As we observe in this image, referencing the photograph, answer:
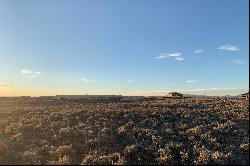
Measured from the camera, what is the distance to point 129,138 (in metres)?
25.5

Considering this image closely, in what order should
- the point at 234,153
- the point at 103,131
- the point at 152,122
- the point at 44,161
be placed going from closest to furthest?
1. the point at 44,161
2. the point at 234,153
3. the point at 103,131
4. the point at 152,122

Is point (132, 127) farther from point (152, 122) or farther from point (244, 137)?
point (244, 137)

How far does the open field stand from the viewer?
2180 cm

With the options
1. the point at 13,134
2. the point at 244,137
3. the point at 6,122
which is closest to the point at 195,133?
the point at 244,137

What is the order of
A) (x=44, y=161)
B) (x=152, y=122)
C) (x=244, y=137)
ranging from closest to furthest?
(x=44, y=161) < (x=244, y=137) < (x=152, y=122)

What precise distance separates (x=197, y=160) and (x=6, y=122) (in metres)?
19.2

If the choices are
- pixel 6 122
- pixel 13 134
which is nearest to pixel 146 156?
pixel 13 134

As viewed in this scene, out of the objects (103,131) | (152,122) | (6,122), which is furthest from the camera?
(6,122)

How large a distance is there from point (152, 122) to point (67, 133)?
749 centimetres

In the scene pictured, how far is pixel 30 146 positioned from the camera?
24141mm

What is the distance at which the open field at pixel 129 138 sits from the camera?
21.8 m

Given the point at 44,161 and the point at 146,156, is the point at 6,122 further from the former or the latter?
the point at 146,156

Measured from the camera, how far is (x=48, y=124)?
31.1 m

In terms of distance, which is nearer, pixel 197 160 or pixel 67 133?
pixel 197 160
